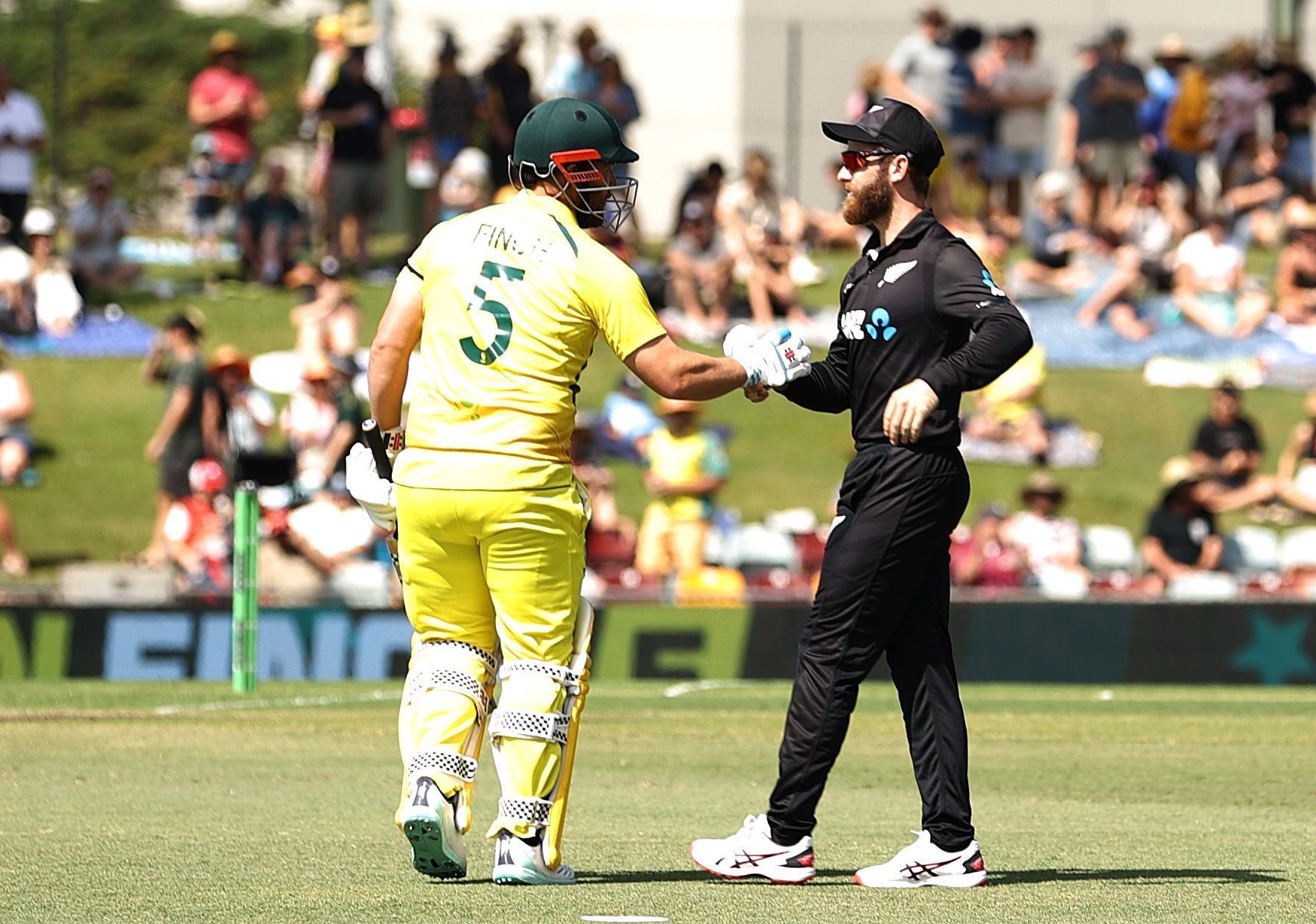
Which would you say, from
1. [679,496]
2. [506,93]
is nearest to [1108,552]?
[679,496]

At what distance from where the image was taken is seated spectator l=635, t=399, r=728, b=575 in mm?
16688

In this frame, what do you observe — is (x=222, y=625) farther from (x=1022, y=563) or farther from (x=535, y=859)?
(x=535, y=859)

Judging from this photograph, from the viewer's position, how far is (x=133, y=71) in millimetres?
43438

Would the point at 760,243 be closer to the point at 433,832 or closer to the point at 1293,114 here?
the point at 1293,114

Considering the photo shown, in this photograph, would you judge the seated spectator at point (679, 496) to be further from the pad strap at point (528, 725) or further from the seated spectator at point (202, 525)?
the pad strap at point (528, 725)

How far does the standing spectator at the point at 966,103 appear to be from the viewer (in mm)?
22953

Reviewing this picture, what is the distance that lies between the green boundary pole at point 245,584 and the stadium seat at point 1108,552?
7.46 metres

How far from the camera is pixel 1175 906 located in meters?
5.94

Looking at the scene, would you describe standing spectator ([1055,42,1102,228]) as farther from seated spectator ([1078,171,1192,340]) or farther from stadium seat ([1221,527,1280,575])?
stadium seat ([1221,527,1280,575])

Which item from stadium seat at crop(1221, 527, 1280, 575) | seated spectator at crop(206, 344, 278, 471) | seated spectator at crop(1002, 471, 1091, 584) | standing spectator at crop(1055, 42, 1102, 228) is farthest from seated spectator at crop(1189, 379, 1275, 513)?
seated spectator at crop(206, 344, 278, 471)

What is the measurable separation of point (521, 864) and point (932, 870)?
115 cm

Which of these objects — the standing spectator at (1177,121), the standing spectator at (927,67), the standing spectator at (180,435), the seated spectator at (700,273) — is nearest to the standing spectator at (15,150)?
the standing spectator at (180,435)

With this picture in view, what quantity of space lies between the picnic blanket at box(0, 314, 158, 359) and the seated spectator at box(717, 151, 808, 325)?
18.2 feet

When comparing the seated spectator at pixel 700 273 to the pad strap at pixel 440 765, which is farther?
the seated spectator at pixel 700 273
